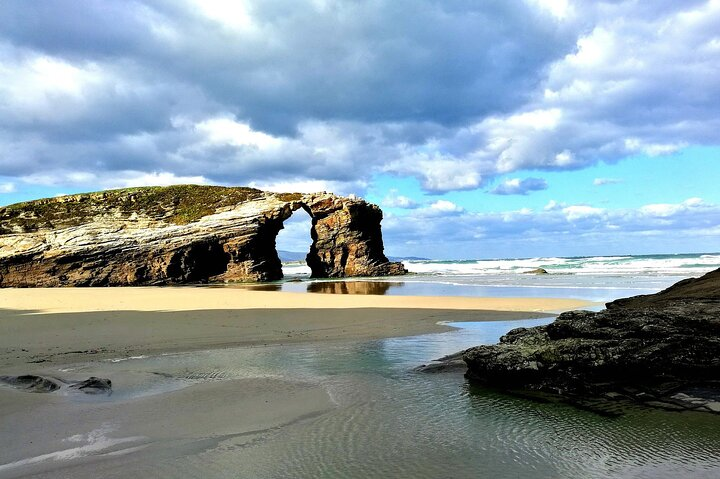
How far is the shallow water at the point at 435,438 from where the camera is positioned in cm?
392

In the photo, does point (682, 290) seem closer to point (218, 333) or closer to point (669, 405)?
point (669, 405)

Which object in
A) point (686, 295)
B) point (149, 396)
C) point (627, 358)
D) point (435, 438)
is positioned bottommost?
point (435, 438)

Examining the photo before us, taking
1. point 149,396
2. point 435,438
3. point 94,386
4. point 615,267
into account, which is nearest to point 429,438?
point 435,438

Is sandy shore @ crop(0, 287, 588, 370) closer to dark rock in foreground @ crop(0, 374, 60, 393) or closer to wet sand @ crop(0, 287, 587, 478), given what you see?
wet sand @ crop(0, 287, 587, 478)

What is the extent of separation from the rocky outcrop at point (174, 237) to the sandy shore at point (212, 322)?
71.9 feet

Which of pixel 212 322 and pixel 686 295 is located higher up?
pixel 686 295

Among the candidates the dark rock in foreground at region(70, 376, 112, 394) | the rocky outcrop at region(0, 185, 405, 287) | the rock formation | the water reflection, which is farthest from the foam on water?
the dark rock in foreground at region(70, 376, 112, 394)

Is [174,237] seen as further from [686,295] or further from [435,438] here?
[435,438]

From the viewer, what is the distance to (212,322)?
12609 millimetres

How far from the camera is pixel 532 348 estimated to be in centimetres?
667

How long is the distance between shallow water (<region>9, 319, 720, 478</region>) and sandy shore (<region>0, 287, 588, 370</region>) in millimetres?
2235

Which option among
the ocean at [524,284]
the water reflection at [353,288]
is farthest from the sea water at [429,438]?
the water reflection at [353,288]

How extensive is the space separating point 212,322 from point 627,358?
32.2ft

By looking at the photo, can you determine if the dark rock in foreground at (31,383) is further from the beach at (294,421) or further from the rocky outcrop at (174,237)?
the rocky outcrop at (174,237)
